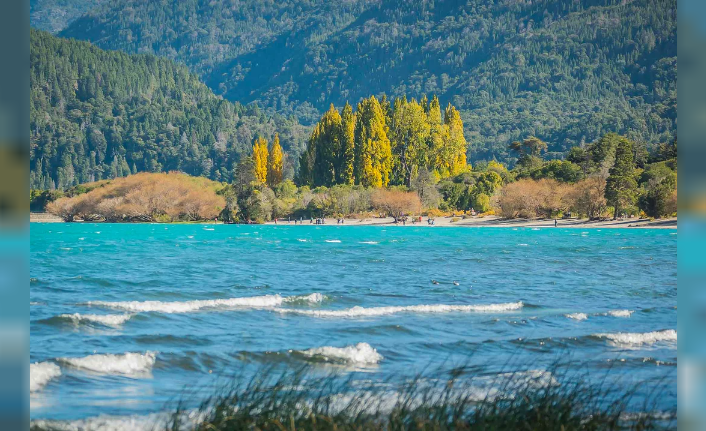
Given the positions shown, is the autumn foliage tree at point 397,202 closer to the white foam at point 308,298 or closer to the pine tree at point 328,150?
the pine tree at point 328,150

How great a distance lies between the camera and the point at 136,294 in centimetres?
2175

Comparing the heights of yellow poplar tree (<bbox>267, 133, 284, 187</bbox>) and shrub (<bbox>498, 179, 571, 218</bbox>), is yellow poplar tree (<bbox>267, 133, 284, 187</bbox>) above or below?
above

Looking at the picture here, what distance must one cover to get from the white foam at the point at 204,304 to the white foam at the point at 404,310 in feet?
4.28

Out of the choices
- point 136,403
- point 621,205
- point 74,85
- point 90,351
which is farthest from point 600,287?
point 74,85

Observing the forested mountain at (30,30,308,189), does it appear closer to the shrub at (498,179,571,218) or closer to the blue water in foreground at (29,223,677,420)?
the shrub at (498,179,571,218)

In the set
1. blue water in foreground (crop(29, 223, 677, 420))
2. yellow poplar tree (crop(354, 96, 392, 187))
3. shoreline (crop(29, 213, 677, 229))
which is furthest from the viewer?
yellow poplar tree (crop(354, 96, 392, 187))

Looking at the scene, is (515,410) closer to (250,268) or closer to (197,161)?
(250,268)

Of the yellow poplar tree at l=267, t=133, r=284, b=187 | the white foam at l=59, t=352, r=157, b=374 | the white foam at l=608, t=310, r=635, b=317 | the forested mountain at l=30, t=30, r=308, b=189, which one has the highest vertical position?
the forested mountain at l=30, t=30, r=308, b=189

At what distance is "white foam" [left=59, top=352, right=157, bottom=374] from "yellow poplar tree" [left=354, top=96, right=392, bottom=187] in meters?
72.3

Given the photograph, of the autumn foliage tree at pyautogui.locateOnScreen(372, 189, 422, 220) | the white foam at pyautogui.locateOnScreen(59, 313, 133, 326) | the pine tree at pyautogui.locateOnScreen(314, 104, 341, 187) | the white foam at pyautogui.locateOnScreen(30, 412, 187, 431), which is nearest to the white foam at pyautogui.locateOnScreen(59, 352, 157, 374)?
the white foam at pyautogui.locateOnScreen(30, 412, 187, 431)

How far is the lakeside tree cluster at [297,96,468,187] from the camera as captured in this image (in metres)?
84.8

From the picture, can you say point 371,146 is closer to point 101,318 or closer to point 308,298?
point 308,298

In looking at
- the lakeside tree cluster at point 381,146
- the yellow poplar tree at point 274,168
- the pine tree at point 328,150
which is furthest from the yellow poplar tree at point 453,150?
the yellow poplar tree at point 274,168

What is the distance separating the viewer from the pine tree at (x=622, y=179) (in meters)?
66.7
